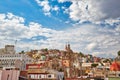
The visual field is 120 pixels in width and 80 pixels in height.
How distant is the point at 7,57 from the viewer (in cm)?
12325

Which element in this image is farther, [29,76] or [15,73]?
[29,76]

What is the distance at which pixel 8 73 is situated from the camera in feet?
149

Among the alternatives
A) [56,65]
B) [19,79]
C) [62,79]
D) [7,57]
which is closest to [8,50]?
[7,57]

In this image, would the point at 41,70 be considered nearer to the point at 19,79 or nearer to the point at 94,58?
the point at 19,79

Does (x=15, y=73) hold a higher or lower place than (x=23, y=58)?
lower

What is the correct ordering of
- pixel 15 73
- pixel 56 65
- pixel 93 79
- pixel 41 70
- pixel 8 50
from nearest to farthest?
pixel 15 73 → pixel 93 79 → pixel 41 70 → pixel 56 65 → pixel 8 50

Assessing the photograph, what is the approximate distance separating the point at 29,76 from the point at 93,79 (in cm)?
1648

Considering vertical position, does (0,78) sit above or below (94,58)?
below

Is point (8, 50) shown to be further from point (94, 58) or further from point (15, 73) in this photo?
point (15, 73)

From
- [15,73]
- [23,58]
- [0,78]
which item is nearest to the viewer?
[0,78]

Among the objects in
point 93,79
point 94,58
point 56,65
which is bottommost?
point 93,79

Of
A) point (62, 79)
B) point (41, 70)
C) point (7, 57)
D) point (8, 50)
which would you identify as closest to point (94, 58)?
point (8, 50)

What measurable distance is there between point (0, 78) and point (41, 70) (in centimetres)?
2101

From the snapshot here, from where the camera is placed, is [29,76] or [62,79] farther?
[62,79]
